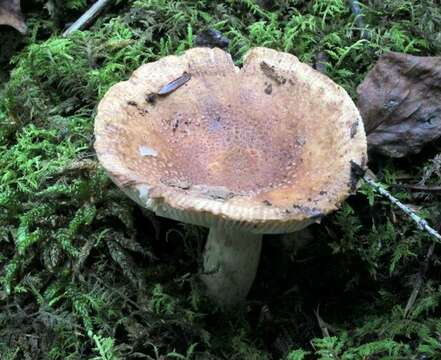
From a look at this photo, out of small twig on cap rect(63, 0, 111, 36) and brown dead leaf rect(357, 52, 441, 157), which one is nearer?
brown dead leaf rect(357, 52, 441, 157)

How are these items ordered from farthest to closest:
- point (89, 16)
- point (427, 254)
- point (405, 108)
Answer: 1. point (89, 16)
2. point (405, 108)
3. point (427, 254)

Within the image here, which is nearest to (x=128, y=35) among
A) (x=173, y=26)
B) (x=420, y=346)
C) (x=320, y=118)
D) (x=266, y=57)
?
(x=173, y=26)

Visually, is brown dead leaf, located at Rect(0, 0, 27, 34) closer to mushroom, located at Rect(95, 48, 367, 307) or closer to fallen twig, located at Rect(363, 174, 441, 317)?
mushroom, located at Rect(95, 48, 367, 307)

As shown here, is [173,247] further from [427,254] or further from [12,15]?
[12,15]

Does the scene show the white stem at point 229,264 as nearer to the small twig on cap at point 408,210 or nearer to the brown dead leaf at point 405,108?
the small twig on cap at point 408,210

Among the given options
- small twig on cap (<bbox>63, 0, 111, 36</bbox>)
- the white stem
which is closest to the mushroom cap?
the white stem

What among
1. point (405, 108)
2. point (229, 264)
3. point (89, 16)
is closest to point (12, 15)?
point (89, 16)
